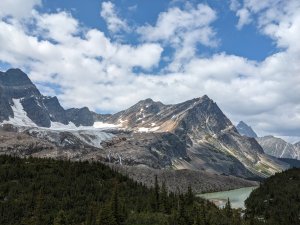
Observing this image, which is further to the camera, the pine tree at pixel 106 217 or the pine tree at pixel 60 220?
the pine tree at pixel 60 220

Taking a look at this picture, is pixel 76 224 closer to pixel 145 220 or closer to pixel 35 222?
pixel 35 222

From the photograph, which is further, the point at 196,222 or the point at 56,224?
the point at 196,222

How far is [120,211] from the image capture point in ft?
628

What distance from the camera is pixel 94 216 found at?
188m

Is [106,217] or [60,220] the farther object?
[60,220]

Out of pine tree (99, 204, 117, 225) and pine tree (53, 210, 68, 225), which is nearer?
pine tree (99, 204, 117, 225)

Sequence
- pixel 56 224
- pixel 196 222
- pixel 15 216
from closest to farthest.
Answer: pixel 56 224 < pixel 196 222 < pixel 15 216

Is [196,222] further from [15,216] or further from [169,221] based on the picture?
[15,216]

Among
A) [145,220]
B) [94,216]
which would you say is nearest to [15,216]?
[94,216]

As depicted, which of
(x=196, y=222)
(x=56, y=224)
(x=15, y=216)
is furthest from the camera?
(x=15, y=216)

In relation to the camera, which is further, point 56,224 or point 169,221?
point 169,221

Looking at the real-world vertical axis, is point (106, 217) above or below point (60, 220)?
above

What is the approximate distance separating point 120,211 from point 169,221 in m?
21.8

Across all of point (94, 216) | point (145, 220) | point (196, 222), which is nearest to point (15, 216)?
point (94, 216)
